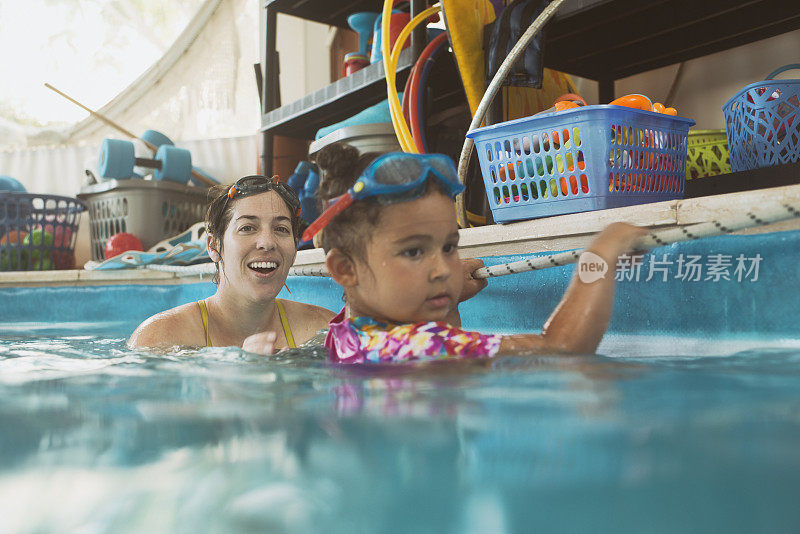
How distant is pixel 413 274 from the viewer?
1.65m

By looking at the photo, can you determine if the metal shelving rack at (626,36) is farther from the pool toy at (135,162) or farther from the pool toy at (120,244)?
the pool toy at (120,244)

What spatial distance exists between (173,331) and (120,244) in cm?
305

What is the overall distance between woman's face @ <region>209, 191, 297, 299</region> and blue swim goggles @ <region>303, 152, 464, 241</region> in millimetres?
Result: 650

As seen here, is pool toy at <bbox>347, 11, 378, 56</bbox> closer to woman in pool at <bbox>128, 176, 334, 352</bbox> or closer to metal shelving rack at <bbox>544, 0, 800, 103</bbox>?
metal shelving rack at <bbox>544, 0, 800, 103</bbox>

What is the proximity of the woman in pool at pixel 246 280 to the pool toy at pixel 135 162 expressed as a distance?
2.92 metres

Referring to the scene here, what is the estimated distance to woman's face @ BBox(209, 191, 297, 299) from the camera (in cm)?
239

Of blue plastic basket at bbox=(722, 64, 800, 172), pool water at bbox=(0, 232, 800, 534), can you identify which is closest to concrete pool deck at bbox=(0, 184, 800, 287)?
pool water at bbox=(0, 232, 800, 534)

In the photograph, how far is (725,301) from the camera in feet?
6.25

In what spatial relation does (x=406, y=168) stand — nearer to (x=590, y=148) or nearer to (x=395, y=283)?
(x=395, y=283)

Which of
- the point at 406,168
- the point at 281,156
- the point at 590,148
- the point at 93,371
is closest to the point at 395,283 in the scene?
the point at 406,168

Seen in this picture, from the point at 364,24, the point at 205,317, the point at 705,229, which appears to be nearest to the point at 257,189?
the point at 205,317

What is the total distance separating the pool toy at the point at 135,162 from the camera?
515 cm

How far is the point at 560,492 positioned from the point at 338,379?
80cm

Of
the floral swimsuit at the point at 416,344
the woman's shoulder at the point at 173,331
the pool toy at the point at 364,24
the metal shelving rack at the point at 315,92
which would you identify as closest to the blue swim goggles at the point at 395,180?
the floral swimsuit at the point at 416,344
